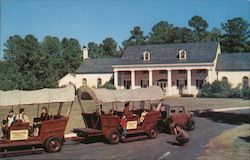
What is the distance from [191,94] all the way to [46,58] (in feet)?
15.6

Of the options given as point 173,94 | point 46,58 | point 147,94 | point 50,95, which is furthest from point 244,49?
point 46,58

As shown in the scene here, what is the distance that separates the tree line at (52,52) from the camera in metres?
6.05

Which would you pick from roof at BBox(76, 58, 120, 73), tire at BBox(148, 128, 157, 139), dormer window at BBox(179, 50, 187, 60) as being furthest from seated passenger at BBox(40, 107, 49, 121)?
tire at BBox(148, 128, 157, 139)

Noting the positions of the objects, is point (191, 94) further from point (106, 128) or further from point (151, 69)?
point (106, 128)

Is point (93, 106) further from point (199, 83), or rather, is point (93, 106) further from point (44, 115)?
point (199, 83)

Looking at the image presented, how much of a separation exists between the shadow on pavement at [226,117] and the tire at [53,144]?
11.7 m

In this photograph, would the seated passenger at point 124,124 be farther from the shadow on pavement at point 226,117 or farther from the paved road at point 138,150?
the shadow on pavement at point 226,117

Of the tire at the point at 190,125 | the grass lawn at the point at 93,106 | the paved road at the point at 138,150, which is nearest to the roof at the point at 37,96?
the paved road at the point at 138,150

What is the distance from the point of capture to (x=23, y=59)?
6227mm

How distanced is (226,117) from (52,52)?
16.9 m

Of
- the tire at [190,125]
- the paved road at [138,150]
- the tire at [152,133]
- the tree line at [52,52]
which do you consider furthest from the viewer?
the tire at [190,125]

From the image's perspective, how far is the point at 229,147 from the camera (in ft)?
37.7

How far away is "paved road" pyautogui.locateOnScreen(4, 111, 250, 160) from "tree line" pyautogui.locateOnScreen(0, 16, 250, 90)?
9.95 ft

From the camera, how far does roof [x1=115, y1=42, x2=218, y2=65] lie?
1030 cm
